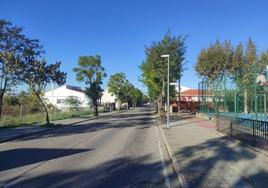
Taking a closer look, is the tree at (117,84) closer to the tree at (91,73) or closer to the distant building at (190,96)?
the distant building at (190,96)

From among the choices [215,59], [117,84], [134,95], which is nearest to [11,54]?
[215,59]

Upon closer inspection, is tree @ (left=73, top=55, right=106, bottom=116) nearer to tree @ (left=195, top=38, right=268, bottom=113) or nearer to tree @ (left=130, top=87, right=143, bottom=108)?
tree @ (left=195, top=38, right=268, bottom=113)

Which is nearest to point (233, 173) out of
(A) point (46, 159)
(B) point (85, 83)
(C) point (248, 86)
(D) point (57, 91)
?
(A) point (46, 159)

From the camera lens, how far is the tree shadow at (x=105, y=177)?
859 cm

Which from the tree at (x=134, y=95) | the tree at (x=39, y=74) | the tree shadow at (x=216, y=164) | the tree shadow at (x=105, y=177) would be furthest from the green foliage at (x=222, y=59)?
the tree at (x=134, y=95)

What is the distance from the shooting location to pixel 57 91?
95.1 meters

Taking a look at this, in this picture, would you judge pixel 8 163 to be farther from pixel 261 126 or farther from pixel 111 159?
pixel 261 126

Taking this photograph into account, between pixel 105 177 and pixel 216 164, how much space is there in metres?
3.49

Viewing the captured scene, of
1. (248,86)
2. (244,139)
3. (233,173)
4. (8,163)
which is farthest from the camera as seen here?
(248,86)

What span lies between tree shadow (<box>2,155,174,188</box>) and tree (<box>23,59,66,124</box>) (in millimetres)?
20490

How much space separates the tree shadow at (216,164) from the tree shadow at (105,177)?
88 centimetres

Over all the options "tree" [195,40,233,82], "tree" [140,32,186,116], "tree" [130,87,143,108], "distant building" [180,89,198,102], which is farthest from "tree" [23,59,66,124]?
"tree" [130,87,143,108]

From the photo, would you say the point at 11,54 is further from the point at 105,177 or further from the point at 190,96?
the point at 190,96

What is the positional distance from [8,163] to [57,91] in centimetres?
8483
